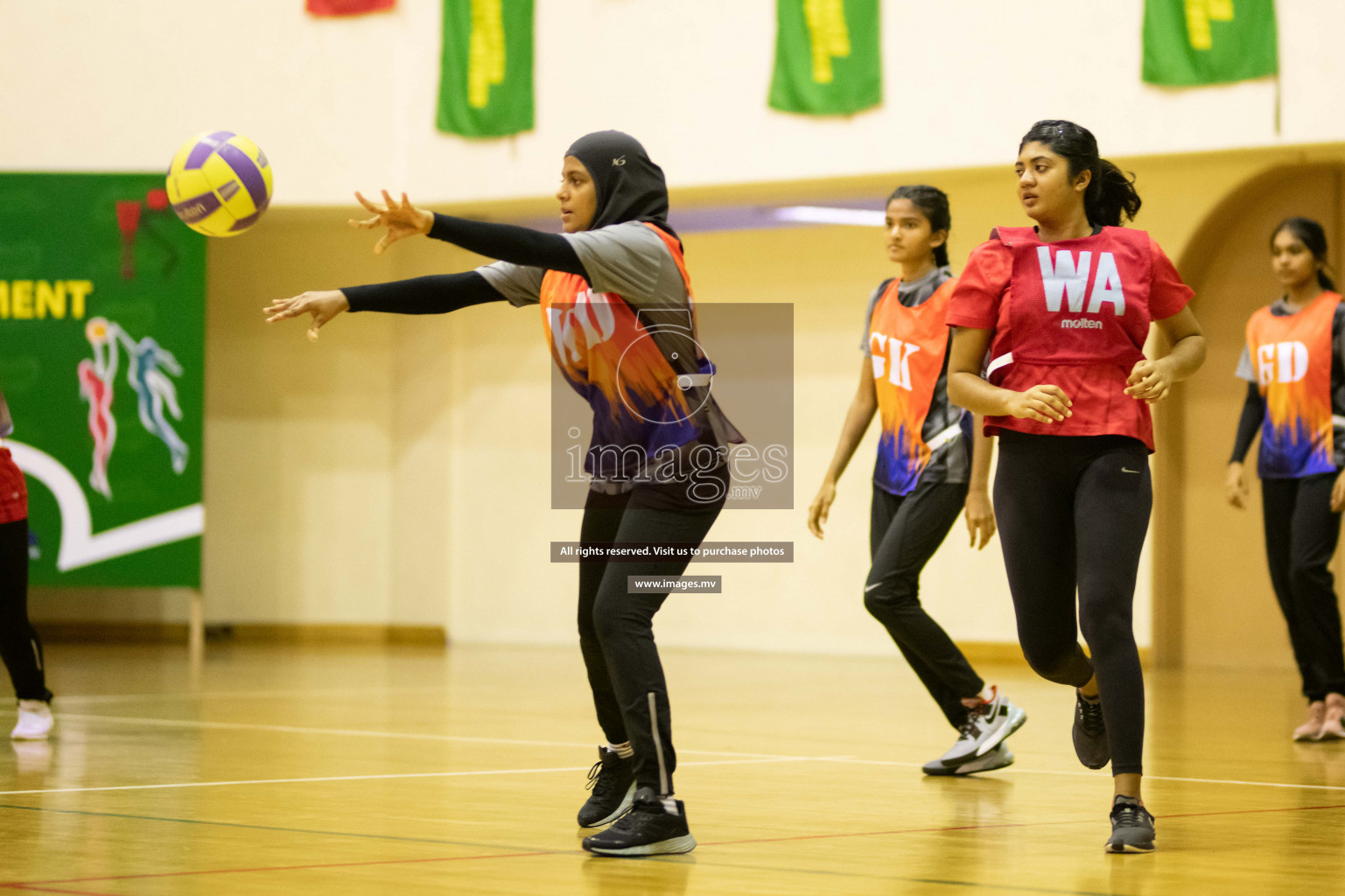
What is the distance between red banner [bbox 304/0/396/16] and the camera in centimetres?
1245

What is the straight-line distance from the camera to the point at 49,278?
476 inches

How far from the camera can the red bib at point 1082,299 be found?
4.13m

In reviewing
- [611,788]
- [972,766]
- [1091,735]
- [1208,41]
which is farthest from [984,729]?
[1208,41]

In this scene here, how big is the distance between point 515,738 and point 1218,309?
6732 mm

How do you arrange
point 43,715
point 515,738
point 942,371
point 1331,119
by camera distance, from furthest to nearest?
1. point 1331,119
2. point 515,738
3. point 43,715
4. point 942,371

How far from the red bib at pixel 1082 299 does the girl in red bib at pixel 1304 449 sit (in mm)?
3118

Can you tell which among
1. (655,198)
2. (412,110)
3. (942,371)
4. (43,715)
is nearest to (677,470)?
(655,198)

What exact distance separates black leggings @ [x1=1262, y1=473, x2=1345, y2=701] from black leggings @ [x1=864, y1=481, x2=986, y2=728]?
2.07 meters

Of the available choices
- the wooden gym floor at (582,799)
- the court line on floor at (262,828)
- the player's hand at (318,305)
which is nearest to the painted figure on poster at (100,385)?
the wooden gym floor at (582,799)

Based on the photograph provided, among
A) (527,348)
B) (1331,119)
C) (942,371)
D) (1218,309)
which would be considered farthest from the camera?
(527,348)

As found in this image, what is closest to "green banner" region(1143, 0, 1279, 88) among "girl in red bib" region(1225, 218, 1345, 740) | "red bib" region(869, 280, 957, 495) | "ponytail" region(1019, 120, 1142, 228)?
"girl in red bib" region(1225, 218, 1345, 740)

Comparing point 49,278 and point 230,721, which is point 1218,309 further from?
point 49,278

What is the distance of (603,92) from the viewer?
38.5ft

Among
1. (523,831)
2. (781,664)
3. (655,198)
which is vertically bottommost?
(781,664)
